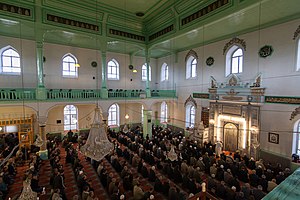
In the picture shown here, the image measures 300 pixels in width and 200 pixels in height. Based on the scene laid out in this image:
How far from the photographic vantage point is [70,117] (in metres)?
14.7

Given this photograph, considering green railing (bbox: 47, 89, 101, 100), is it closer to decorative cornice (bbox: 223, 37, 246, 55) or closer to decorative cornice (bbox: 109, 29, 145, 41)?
decorative cornice (bbox: 109, 29, 145, 41)

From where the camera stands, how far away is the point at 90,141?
4973 millimetres

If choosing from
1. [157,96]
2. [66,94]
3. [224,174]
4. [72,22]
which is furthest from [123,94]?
[224,174]

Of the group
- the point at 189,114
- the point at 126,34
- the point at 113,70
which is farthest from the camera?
A: the point at 113,70

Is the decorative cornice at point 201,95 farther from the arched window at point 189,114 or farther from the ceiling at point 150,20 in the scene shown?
the ceiling at point 150,20

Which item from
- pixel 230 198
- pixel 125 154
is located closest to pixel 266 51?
pixel 230 198

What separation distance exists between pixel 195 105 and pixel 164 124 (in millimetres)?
4814

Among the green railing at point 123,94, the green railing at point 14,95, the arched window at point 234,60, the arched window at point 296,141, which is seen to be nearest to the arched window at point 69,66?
the green railing at point 123,94

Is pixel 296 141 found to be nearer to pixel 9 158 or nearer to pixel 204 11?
pixel 204 11

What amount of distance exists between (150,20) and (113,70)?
19.4ft

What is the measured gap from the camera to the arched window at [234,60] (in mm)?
11125

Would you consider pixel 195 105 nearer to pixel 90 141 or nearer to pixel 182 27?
pixel 182 27

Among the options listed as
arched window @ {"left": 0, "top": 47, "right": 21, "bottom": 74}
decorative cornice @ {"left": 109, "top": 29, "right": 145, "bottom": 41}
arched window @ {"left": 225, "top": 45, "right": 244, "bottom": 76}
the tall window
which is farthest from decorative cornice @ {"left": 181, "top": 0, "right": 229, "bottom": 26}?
arched window @ {"left": 0, "top": 47, "right": 21, "bottom": 74}

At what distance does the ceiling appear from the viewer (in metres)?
8.30
